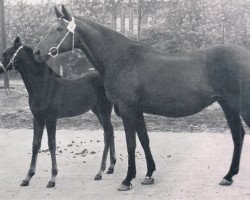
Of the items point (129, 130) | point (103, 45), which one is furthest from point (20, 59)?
point (129, 130)

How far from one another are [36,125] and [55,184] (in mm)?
908

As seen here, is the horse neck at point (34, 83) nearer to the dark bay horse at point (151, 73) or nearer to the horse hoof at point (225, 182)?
the dark bay horse at point (151, 73)

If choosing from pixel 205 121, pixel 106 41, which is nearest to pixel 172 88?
pixel 106 41

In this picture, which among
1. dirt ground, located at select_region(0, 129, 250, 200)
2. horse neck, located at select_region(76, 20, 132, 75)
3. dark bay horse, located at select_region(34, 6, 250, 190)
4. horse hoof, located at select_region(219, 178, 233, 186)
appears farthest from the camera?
horse hoof, located at select_region(219, 178, 233, 186)

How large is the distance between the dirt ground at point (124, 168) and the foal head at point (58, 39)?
1.91m

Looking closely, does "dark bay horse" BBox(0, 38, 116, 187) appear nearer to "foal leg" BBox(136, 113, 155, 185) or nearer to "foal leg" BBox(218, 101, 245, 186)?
"foal leg" BBox(136, 113, 155, 185)

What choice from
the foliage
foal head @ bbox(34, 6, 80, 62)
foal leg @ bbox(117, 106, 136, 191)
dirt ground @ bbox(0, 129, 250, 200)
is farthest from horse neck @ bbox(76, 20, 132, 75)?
the foliage

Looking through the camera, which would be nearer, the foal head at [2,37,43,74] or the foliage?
the foal head at [2,37,43,74]

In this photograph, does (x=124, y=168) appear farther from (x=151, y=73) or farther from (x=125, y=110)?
(x=151, y=73)

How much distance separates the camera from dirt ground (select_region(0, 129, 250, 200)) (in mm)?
6180

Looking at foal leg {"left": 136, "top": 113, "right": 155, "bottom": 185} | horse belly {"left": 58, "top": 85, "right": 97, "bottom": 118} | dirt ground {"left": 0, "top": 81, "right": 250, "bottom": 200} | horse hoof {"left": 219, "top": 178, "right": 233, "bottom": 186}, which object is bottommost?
dirt ground {"left": 0, "top": 81, "right": 250, "bottom": 200}

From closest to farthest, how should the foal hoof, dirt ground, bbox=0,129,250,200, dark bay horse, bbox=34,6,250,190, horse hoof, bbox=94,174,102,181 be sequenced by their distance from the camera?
dark bay horse, bbox=34,6,250,190 < dirt ground, bbox=0,129,250,200 < the foal hoof < horse hoof, bbox=94,174,102,181

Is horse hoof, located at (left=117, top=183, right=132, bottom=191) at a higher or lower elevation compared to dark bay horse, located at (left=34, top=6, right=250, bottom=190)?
lower

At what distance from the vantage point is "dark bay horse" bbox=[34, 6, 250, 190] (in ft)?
19.9
